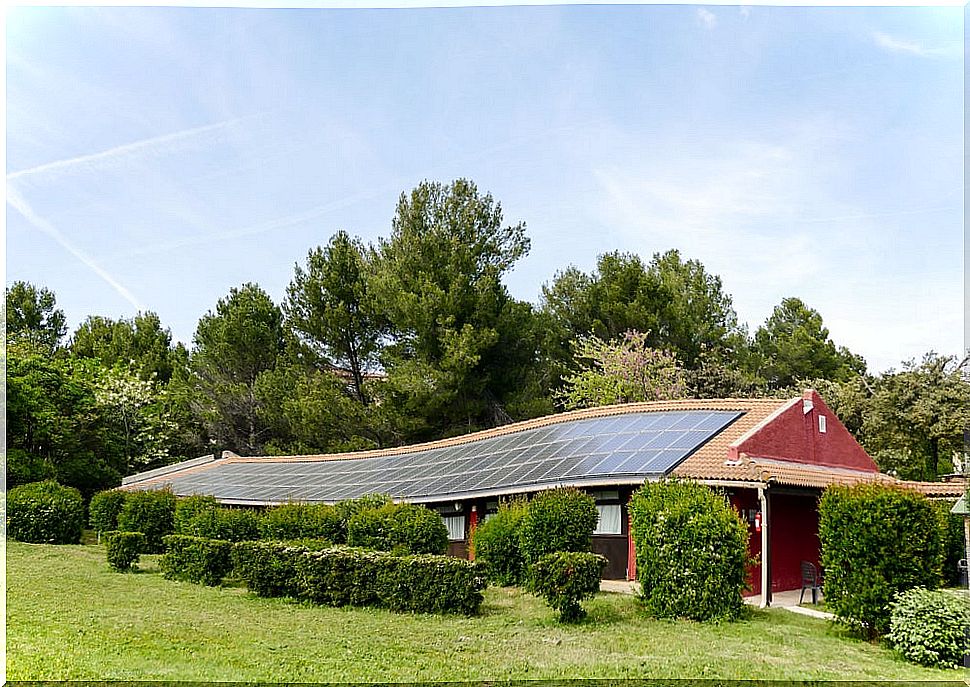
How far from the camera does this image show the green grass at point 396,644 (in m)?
7.55

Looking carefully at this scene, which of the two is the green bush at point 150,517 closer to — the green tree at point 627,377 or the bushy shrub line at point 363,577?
the bushy shrub line at point 363,577

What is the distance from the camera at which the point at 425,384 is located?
27078 mm

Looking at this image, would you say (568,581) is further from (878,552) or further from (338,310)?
(338,310)

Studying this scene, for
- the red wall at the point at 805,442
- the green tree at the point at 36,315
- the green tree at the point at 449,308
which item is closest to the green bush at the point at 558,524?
the red wall at the point at 805,442

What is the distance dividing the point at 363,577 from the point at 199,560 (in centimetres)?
406

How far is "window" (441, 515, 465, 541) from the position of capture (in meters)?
17.4

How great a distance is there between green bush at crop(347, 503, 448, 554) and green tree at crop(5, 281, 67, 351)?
3079 centimetres

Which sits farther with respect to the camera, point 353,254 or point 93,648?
point 353,254

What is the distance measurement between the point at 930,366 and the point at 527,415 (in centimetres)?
1263

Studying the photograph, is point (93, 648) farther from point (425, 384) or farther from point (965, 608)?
point (425, 384)

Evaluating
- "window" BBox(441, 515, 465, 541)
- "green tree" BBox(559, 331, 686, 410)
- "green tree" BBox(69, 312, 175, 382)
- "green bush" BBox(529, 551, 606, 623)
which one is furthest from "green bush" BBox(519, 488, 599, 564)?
"green tree" BBox(69, 312, 175, 382)

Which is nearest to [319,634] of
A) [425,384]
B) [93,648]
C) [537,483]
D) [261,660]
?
[261,660]

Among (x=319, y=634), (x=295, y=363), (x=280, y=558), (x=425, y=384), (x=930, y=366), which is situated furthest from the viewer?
(x=295, y=363)

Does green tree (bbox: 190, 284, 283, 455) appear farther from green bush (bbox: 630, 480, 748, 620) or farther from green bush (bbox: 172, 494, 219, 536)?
green bush (bbox: 630, 480, 748, 620)
